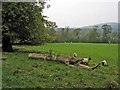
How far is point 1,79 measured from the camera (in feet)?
44.7

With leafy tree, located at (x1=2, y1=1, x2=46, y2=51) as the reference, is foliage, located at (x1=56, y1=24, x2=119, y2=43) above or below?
below

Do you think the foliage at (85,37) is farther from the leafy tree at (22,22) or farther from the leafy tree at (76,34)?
the leafy tree at (22,22)

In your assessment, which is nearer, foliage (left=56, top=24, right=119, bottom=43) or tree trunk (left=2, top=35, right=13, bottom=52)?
tree trunk (left=2, top=35, right=13, bottom=52)

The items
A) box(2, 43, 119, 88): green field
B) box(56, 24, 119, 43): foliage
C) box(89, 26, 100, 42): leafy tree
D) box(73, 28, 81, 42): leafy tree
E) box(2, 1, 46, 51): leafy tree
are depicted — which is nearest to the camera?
box(2, 43, 119, 88): green field

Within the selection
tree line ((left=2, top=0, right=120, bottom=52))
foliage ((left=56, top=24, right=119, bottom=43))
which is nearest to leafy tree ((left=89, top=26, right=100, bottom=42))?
foliage ((left=56, top=24, right=119, bottom=43))

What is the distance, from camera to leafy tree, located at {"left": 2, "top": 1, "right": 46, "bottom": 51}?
78.2 ft

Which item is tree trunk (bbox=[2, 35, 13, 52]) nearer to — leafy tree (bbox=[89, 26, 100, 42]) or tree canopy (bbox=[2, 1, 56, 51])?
tree canopy (bbox=[2, 1, 56, 51])

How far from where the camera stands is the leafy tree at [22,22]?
938 inches

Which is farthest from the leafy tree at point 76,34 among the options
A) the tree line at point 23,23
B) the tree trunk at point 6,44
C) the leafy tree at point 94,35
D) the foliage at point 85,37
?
the tree trunk at point 6,44

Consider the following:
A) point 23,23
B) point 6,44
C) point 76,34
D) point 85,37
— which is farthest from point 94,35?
point 23,23

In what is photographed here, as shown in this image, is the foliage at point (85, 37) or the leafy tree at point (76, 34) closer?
the foliage at point (85, 37)

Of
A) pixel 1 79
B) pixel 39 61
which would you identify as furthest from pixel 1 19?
pixel 1 79

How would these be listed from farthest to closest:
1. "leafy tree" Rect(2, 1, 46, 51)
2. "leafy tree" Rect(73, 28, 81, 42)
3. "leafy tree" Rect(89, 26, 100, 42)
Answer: "leafy tree" Rect(73, 28, 81, 42) < "leafy tree" Rect(89, 26, 100, 42) < "leafy tree" Rect(2, 1, 46, 51)

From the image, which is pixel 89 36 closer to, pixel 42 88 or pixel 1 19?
pixel 1 19
